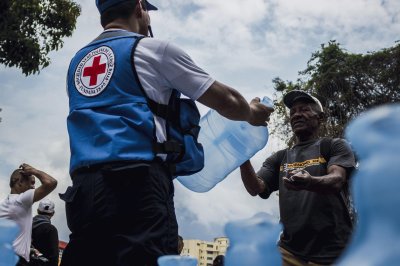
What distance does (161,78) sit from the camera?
188 cm

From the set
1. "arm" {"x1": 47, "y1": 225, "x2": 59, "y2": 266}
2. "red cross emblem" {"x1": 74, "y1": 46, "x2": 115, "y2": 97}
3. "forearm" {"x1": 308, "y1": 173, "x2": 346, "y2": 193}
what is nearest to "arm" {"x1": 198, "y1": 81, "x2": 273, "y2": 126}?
"red cross emblem" {"x1": 74, "y1": 46, "x2": 115, "y2": 97}

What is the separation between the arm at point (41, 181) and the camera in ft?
14.9

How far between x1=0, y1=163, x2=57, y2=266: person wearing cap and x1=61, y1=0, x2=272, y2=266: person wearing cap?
2.74 meters

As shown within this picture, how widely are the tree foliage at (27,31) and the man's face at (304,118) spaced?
648 cm

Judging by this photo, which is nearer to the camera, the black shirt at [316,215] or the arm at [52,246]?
the black shirt at [316,215]

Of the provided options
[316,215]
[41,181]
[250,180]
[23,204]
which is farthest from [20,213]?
[316,215]

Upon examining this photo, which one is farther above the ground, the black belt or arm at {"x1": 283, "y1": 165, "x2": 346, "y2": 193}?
arm at {"x1": 283, "y1": 165, "x2": 346, "y2": 193}

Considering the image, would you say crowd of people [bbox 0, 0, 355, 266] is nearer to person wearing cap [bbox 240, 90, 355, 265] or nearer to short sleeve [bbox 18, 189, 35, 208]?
person wearing cap [bbox 240, 90, 355, 265]

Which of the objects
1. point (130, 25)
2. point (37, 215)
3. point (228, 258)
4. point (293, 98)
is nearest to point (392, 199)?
point (228, 258)

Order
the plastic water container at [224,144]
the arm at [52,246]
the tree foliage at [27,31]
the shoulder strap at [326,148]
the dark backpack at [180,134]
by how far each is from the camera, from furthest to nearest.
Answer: the tree foliage at [27,31] → the arm at [52,246] → the shoulder strap at [326,148] → the plastic water container at [224,144] → the dark backpack at [180,134]

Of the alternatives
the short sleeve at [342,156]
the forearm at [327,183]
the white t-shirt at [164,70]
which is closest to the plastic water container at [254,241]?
the white t-shirt at [164,70]

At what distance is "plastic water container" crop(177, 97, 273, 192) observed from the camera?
2.87 metres

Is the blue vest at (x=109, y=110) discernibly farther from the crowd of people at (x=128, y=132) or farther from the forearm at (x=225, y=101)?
the forearm at (x=225, y=101)

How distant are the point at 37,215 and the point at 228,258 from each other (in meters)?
4.71
